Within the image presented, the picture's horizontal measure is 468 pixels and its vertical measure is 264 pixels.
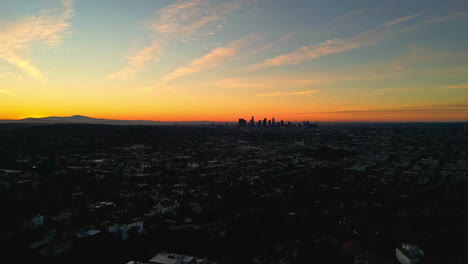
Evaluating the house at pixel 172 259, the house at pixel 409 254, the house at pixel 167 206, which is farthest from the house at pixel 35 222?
the house at pixel 409 254

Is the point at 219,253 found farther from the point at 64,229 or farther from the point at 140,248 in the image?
the point at 64,229

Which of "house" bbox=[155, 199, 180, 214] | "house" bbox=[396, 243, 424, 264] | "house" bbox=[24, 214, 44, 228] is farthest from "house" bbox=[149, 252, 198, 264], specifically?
"house" bbox=[396, 243, 424, 264]

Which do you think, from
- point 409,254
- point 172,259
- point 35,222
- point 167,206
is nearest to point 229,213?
point 167,206

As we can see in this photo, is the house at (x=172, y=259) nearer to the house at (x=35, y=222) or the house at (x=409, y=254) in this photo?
the house at (x=35, y=222)

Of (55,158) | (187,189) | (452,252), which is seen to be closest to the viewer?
(452,252)

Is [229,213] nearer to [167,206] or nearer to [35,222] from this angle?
[167,206]

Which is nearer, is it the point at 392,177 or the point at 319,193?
the point at 319,193

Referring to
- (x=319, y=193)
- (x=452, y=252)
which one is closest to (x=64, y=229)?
(x=319, y=193)

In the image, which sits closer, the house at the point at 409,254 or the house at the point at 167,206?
the house at the point at 409,254

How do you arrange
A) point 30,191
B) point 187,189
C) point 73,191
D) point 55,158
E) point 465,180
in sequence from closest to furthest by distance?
point 30,191 → point 73,191 → point 187,189 → point 465,180 → point 55,158

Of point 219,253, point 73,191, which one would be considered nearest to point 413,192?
point 219,253
